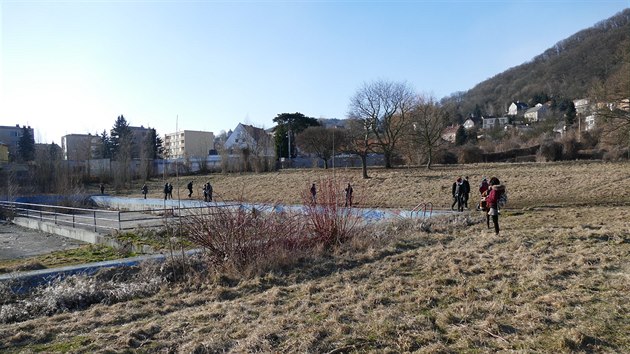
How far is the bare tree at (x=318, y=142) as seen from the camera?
156ft

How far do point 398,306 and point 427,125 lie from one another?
35816mm

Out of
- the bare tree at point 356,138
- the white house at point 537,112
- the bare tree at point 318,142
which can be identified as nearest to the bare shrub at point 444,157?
the bare tree at point 356,138

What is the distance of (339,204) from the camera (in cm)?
1087

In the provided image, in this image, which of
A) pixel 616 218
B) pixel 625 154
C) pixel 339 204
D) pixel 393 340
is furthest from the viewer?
pixel 625 154

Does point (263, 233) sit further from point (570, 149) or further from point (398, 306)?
point (570, 149)

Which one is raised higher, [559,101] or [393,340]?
[559,101]

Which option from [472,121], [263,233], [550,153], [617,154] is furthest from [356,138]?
[472,121]

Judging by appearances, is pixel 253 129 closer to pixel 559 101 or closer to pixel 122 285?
pixel 559 101

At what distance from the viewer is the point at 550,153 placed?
3678 centimetres

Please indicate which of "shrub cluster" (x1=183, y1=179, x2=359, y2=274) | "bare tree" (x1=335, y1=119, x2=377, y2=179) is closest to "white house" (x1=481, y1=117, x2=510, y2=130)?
"bare tree" (x1=335, y1=119, x2=377, y2=179)

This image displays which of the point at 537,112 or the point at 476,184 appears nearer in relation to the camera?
the point at 476,184

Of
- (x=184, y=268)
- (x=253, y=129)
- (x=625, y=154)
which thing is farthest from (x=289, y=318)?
(x=253, y=129)

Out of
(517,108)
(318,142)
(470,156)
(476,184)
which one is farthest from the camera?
(517,108)

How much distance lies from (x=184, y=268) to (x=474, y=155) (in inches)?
1519
